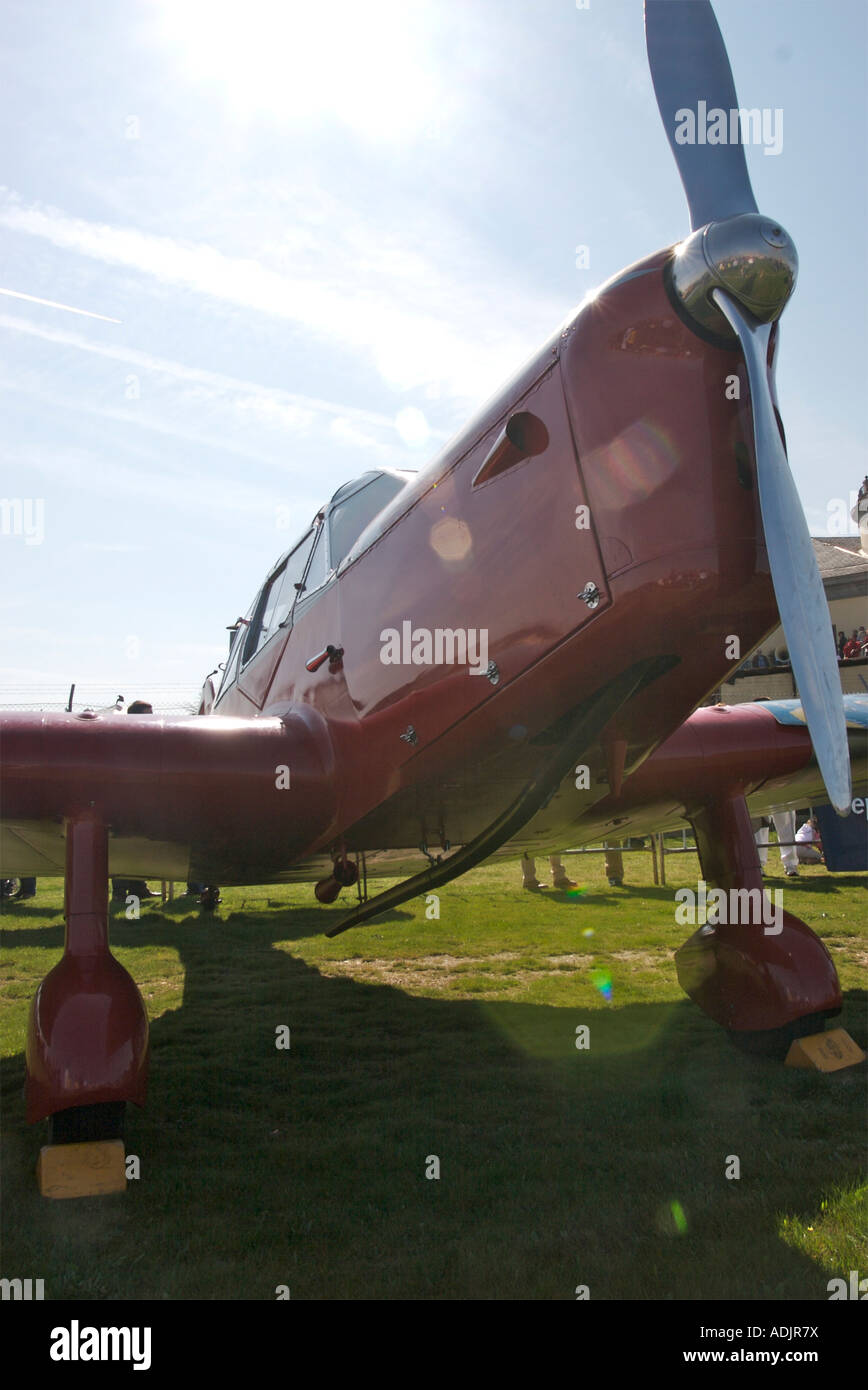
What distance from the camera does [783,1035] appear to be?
18.6 feet

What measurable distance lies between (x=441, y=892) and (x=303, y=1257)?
14.4 m

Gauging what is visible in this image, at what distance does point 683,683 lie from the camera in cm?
394

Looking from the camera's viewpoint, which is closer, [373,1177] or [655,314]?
[655,314]

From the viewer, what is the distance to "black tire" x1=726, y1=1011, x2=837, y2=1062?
18.6ft

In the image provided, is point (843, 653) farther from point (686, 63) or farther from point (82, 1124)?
point (82, 1124)

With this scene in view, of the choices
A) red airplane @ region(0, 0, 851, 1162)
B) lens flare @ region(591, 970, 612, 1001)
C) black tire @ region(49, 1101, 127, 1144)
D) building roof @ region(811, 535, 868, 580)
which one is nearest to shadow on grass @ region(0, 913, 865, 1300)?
black tire @ region(49, 1101, 127, 1144)

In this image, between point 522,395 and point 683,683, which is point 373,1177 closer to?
point 683,683

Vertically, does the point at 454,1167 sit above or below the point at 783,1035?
below

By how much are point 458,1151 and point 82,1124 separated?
70.3 inches

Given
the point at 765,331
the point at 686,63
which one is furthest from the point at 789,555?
the point at 686,63
